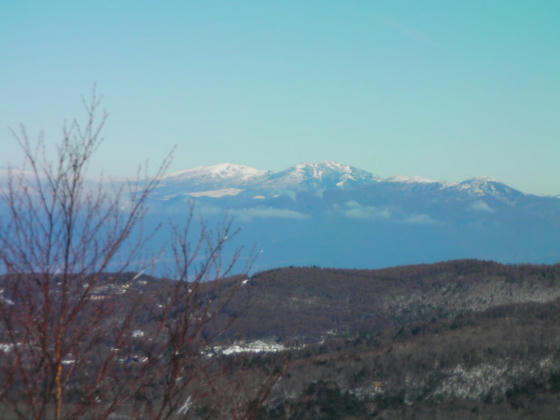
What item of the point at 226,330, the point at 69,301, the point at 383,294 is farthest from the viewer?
the point at 383,294

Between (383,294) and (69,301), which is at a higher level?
(69,301)

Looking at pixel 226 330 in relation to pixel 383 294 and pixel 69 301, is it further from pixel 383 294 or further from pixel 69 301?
pixel 383 294

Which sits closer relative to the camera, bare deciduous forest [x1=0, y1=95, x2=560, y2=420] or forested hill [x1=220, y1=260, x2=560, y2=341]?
bare deciduous forest [x1=0, y1=95, x2=560, y2=420]

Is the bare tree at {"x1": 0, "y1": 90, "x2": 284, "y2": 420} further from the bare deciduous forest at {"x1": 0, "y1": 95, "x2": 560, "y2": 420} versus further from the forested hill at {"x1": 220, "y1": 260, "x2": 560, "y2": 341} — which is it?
the forested hill at {"x1": 220, "y1": 260, "x2": 560, "y2": 341}

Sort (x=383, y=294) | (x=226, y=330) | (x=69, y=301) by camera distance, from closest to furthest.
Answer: (x=69, y=301)
(x=226, y=330)
(x=383, y=294)

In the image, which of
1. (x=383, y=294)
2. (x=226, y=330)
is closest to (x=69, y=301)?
(x=226, y=330)

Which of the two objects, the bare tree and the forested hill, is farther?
the forested hill

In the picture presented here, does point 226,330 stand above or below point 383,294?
above

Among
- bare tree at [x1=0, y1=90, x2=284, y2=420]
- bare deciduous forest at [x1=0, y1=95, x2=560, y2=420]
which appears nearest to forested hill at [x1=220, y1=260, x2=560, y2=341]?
bare deciduous forest at [x1=0, y1=95, x2=560, y2=420]

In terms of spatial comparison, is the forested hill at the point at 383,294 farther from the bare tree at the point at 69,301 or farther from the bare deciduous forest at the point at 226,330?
the bare tree at the point at 69,301

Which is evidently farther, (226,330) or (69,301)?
(226,330)

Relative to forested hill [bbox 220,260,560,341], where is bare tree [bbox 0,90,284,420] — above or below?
above

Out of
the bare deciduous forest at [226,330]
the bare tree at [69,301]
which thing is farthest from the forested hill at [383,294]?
the bare tree at [69,301]

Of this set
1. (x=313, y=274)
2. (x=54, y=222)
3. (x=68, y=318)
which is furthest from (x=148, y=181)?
(x=313, y=274)
